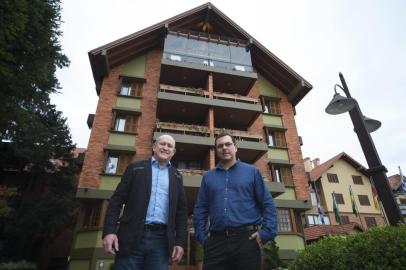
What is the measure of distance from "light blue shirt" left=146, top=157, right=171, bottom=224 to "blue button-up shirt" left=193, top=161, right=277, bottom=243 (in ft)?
1.82

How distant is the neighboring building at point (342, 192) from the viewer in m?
33.3

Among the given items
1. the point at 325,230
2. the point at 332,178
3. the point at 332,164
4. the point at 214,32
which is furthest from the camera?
the point at 332,164

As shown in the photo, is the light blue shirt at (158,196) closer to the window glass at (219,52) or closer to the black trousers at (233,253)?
the black trousers at (233,253)

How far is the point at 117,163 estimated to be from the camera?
55.2ft

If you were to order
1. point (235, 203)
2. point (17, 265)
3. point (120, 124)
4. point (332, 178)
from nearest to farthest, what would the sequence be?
point (235, 203) → point (17, 265) → point (120, 124) → point (332, 178)

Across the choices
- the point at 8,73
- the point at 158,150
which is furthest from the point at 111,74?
the point at 158,150

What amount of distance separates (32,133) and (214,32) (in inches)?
661

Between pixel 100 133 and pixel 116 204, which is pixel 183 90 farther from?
pixel 116 204

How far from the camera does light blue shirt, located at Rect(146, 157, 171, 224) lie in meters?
3.58

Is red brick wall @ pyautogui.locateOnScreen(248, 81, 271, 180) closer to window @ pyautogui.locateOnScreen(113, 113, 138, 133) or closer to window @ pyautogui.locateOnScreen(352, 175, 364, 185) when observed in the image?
window @ pyautogui.locateOnScreen(113, 113, 138, 133)

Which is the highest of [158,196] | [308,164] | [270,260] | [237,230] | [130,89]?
[308,164]

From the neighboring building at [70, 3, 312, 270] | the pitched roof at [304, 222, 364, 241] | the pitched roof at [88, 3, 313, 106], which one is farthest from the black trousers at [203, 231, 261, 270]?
the pitched roof at [304, 222, 364, 241]

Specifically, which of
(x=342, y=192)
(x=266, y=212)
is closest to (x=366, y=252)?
(x=266, y=212)

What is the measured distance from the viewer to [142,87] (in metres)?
19.9
